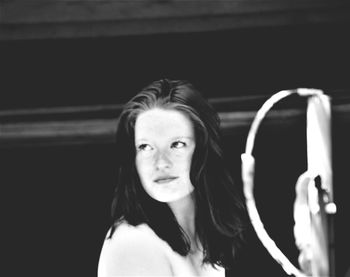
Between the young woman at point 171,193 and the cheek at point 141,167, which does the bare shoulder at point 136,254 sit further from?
the cheek at point 141,167

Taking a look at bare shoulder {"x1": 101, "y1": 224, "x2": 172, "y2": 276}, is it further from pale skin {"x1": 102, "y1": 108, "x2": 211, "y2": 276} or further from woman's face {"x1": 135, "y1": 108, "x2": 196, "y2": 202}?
woman's face {"x1": 135, "y1": 108, "x2": 196, "y2": 202}

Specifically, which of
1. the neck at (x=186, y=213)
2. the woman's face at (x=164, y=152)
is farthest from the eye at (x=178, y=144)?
the neck at (x=186, y=213)

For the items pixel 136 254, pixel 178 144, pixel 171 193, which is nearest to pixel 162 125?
pixel 178 144

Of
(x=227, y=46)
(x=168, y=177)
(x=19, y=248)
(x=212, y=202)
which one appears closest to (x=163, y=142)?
(x=168, y=177)

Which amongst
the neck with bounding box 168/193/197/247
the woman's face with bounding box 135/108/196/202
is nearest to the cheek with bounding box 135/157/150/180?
the woman's face with bounding box 135/108/196/202

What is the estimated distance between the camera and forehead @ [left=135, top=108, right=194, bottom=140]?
1302 mm

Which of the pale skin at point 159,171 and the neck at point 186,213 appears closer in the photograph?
the pale skin at point 159,171

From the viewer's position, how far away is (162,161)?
1.28 meters

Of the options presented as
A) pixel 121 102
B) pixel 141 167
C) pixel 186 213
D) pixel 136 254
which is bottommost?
pixel 136 254

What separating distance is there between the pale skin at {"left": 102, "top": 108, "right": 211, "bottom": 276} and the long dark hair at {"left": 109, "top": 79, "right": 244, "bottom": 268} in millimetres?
20

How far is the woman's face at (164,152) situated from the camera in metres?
1.29

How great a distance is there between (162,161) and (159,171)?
0.02 meters

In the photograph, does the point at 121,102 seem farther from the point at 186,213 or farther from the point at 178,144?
the point at 186,213

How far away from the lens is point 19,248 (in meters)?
1.42
